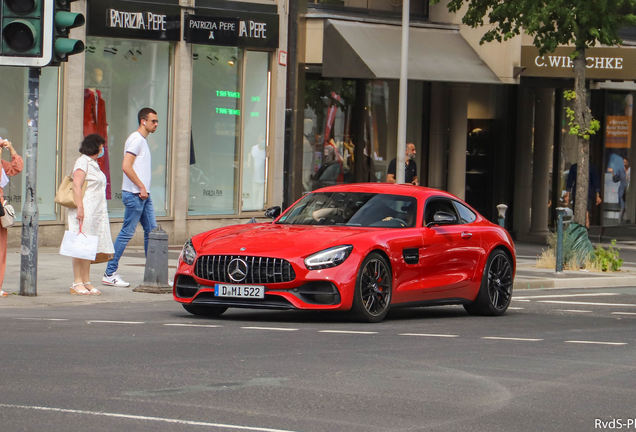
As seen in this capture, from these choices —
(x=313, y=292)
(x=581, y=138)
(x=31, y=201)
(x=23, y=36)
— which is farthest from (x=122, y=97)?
(x=313, y=292)

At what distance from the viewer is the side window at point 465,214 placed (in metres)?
12.8

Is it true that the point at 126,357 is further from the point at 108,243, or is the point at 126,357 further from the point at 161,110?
the point at 161,110

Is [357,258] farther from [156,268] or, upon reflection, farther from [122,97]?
[122,97]

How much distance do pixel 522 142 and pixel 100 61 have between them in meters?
12.4

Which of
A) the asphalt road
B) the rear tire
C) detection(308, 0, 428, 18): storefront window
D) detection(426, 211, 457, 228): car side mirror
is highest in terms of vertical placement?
detection(308, 0, 428, 18): storefront window

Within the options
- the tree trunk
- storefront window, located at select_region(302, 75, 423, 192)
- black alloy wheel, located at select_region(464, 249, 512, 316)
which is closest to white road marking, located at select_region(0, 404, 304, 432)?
black alloy wheel, located at select_region(464, 249, 512, 316)

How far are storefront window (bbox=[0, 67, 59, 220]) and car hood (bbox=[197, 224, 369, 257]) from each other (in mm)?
8148

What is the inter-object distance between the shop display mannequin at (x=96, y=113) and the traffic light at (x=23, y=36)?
Answer: 7923 millimetres

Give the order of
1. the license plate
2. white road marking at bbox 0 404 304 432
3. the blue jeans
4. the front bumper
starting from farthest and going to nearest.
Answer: the blue jeans < the license plate < the front bumper < white road marking at bbox 0 404 304 432

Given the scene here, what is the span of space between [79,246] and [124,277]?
2484 millimetres

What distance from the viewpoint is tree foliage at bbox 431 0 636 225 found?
19.8 metres

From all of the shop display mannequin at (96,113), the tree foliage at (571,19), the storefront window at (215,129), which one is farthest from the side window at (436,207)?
the storefront window at (215,129)

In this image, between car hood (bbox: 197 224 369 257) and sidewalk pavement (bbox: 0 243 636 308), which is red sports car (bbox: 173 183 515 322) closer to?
car hood (bbox: 197 224 369 257)

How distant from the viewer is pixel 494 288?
1274 cm
